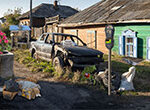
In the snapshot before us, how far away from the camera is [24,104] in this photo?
5012 mm

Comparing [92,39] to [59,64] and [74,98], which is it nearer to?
[59,64]

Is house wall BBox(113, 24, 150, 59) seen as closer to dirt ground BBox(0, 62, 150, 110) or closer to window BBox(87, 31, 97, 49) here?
window BBox(87, 31, 97, 49)

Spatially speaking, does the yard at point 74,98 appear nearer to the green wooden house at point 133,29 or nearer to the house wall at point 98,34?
the green wooden house at point 133,29

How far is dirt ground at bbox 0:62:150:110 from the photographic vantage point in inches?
195

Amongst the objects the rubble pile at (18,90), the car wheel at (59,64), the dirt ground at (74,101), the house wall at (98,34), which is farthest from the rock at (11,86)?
the house wall at (98,34)

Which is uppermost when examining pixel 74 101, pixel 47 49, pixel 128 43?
pixel 128 43

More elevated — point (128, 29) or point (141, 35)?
point (128, 29)

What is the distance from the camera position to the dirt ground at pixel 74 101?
4.95m

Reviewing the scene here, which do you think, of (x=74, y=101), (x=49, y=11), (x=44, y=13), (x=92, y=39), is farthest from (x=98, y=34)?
(x=49, y=11)

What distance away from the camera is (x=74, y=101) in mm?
5410

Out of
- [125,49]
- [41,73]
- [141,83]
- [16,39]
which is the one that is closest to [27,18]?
[16,39]

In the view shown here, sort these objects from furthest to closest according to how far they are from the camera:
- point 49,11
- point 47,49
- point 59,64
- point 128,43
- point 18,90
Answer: point 49,11, point 128,43, point 47,49, point 59,64, point 18,90

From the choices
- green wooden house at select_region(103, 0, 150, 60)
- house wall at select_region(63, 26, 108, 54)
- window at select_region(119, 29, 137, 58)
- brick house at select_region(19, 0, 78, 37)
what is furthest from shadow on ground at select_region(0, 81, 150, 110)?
brick house at select_region(19, 0, 78, 37)

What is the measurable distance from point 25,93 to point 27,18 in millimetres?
31889
